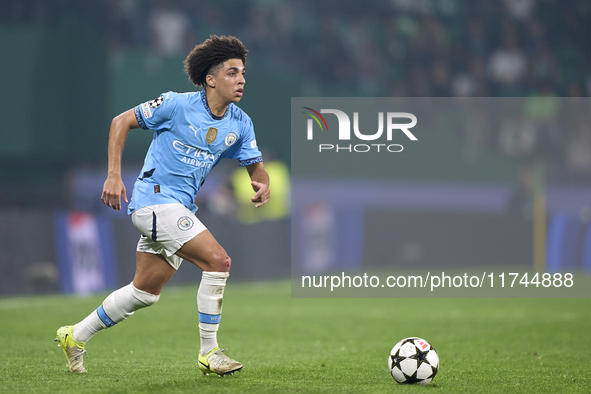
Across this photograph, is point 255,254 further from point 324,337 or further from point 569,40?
point 569,40

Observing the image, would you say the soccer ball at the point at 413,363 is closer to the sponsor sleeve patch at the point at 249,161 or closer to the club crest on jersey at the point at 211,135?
the sponsor sleeve patch at the point at 249,161

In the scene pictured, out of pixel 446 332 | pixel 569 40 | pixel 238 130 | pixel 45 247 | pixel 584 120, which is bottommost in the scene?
pixel 446 332

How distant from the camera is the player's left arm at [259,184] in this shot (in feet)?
18.3

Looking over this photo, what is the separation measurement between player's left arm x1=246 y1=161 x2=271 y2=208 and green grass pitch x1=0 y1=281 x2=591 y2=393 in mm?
1175

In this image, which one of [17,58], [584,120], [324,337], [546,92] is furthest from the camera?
[546,92]

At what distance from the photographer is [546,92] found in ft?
73.7

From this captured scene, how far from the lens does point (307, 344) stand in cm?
785

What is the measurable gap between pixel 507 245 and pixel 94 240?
9730 millimetres

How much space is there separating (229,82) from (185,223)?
38.8 inches

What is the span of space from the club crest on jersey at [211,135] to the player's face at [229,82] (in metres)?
0.21

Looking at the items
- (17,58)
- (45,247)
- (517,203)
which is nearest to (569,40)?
(517,203)

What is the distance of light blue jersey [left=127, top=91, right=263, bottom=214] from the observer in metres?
5.28

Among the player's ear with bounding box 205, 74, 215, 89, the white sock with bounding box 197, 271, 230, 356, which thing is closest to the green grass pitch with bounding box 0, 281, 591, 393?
the white sock with bounding box 197, 271, 230, 356

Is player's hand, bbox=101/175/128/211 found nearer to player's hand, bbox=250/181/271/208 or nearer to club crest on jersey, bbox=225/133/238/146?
club crest on jersey, bbox=225/133/238/146
